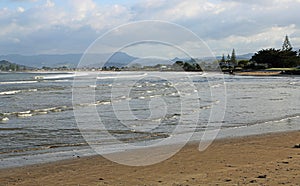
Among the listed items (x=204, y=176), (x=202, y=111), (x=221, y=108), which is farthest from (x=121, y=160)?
(x=221, y=108)

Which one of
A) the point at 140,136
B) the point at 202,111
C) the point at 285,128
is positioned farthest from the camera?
the point at 202,111

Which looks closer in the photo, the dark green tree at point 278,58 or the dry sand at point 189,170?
the dry sand at point 189,170

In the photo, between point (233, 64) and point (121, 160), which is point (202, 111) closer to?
point (121, 160)

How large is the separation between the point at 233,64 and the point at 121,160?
186079mm

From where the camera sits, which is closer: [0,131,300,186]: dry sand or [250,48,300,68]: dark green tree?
[0,131,300,186]: dry sand

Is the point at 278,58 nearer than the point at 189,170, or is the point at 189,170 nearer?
the point at 189,170

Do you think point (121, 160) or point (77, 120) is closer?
point (121, 160)

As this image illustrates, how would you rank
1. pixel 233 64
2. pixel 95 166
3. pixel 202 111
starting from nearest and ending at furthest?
pixel 95 166 → pixel 202 111 → pixel 233 64

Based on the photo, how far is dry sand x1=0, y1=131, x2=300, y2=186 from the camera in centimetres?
823

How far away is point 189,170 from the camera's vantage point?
9.33 m

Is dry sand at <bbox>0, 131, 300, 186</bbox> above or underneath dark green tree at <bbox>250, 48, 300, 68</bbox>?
underneath

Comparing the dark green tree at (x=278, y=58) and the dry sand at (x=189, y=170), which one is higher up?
the dark green tree at (x=278, y=58)

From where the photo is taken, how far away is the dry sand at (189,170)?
8.23 meters

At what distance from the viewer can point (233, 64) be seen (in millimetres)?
192375
